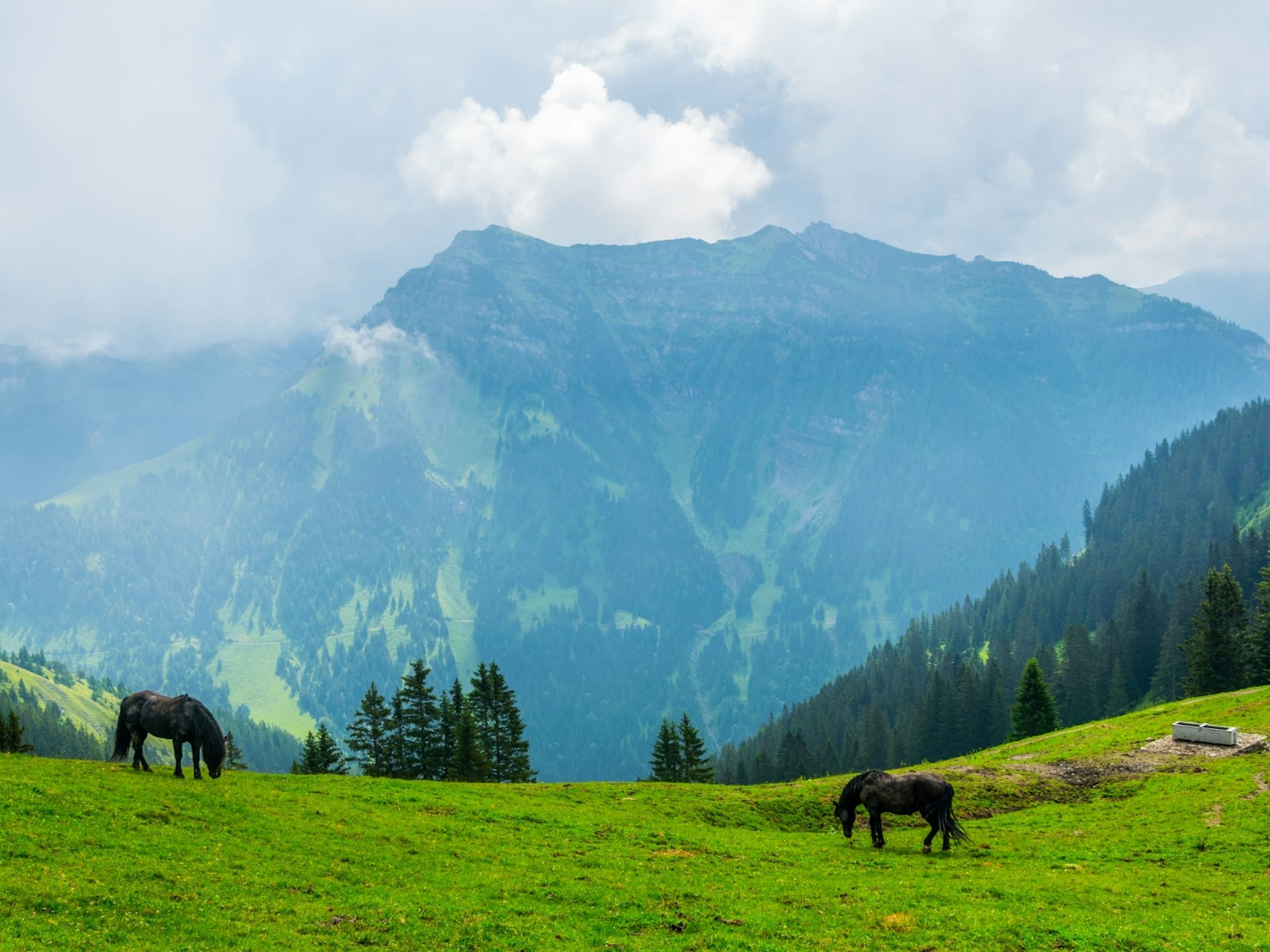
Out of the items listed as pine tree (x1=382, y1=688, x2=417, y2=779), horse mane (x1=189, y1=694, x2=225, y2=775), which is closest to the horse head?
horse mane (x1=189, y1=694, x2=225, y2=775)

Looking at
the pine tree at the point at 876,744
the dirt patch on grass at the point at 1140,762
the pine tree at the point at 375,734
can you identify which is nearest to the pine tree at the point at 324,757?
the pine tree at the point at 375,734

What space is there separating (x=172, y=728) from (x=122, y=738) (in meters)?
4.48

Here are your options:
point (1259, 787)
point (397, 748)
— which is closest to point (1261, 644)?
point (1259, 787)

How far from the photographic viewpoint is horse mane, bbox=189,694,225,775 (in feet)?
115

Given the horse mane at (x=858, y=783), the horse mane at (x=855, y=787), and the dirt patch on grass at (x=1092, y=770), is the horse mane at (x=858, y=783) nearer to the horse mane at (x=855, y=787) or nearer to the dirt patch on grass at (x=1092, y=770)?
the horse mane at (x=855, y=787)

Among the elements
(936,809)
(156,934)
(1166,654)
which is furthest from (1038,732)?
(156,934)

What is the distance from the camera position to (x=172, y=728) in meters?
34.5

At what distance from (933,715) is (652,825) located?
104 metres

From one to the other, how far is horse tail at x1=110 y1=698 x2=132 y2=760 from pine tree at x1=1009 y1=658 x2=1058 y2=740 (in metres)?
93.1

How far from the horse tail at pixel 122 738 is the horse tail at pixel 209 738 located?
13.2ft

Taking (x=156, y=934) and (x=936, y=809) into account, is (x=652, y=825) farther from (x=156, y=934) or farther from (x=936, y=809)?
(x=156, y=934)

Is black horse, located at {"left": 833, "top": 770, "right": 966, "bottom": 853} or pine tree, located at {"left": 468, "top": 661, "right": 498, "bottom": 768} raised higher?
pine tree, located at {"left": 468, "top": 661, "right": 498, "bottom": 768}

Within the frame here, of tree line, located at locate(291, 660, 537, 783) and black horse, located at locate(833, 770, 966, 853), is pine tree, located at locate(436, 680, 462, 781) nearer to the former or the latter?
tree line, located at locate(291, 660, 537, 783)

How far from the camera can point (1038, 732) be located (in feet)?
315
